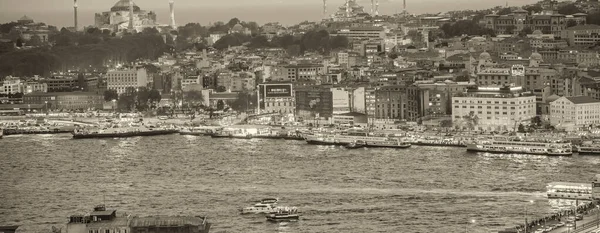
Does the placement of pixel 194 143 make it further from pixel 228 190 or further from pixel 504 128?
pixel 228 190

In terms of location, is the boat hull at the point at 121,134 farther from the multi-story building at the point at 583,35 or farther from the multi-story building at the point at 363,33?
the multi-story building at the point at 363,33

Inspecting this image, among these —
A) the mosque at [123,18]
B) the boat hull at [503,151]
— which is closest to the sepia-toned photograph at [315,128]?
the boat hull at [503,151]

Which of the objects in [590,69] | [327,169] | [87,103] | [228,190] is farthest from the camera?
[87,103]

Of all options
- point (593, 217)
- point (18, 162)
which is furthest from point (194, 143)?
point (593, 217)

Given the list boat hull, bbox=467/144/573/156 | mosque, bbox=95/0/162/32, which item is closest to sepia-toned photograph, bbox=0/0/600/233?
boat hull, bbox=467/144/573/156

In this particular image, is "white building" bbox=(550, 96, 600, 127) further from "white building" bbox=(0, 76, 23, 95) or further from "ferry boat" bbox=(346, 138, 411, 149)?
"white building" bbox=(0, 76, 23, 95)

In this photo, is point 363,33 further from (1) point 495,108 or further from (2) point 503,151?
(2) point 503,151

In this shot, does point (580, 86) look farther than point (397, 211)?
Yes

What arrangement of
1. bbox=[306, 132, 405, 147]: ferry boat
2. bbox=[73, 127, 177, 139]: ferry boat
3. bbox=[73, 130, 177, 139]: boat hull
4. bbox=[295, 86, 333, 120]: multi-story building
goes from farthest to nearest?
bbox=[295, 86, 333, 120]: multi-story building
bbox=[73, 127, 177, 139]: ferry boat
bbox=[73, 130, 177, 139]: boat hull
bbox=[306, 132, 405, 147]: ferry boat

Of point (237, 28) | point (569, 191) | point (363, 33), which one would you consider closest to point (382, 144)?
point (569, 191)
